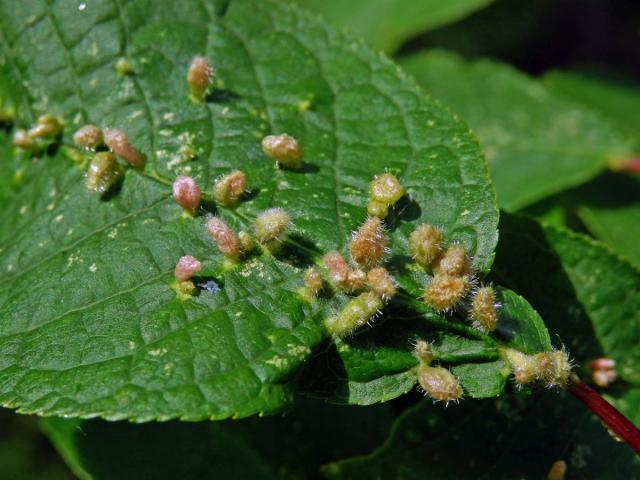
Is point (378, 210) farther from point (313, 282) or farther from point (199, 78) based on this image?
point (199, 78)

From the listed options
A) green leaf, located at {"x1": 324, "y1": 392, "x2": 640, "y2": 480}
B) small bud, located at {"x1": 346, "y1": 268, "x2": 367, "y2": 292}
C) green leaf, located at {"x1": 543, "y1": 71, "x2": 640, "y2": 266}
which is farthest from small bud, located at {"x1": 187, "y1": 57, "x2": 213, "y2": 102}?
green leaf, located at {"x1": 543, "y1": 71, "x2": 640, "y2": 266}

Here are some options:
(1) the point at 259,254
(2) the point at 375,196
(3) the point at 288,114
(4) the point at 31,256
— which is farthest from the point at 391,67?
(4) the point at 31,256

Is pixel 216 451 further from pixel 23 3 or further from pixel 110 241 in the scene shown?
pixel 23 3

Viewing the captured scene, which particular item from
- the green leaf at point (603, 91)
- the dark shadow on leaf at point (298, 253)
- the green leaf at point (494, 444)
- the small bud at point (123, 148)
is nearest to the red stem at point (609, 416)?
the green leaf at point (494, 444)

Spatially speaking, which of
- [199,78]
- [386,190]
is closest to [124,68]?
[199,78]

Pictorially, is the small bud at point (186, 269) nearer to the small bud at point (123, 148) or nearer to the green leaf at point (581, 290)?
the small bud at point (123, 148)

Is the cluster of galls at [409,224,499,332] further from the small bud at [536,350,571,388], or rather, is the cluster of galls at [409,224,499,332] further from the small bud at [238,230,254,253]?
the small bud at [238,230,254,253]
